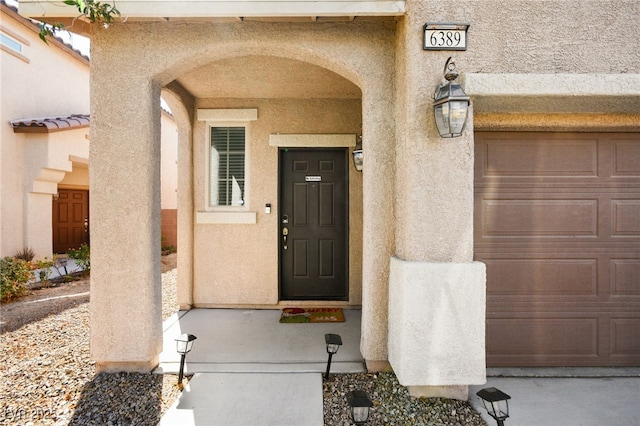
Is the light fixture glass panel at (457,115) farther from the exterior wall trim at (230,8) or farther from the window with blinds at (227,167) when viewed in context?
the window with blinds at (227,167)

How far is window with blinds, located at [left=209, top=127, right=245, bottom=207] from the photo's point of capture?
5.68 m

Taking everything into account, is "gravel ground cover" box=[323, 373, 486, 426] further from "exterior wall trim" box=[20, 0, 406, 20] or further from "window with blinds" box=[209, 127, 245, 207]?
"exterior wall trim" box=[20, 0, 406, 20]

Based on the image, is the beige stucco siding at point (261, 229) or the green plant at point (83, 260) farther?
the green plant at point (83, 260)

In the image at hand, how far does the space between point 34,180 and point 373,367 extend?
946 centimetres

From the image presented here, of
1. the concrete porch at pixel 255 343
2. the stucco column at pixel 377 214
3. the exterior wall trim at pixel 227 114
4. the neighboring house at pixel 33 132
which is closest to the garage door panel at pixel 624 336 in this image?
the stucco column at pixel 377 214

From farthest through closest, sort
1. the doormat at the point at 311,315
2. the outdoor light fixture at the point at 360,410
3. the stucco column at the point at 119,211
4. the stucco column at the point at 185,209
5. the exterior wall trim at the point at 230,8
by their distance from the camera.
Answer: the stucco column at the point at 185,209 < the doormat at the point at 311,315 < the stucco column at the point at 119,211 < the exterior wall trim at the point at 230,8 < the outdoor light fixture at the point at 360,410

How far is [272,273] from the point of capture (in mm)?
5547

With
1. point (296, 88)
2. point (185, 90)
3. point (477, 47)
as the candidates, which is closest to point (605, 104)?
point (477, 47)

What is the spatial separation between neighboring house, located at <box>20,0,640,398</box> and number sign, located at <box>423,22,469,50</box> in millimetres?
48

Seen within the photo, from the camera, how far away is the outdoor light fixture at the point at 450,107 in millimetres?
2814

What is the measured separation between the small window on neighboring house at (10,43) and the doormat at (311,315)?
9.31 meters

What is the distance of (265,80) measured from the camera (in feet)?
16.0

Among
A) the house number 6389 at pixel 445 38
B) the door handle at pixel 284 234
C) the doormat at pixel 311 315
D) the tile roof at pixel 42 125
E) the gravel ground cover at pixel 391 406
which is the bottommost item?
the gravel ground cover at pixel 391 406

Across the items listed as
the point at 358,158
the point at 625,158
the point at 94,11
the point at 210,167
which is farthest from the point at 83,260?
the point at 625,158
